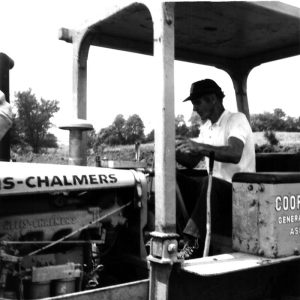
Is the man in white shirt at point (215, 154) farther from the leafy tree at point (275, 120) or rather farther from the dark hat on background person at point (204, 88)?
the leafy tree at point (275, 120)

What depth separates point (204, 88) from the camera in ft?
11.1

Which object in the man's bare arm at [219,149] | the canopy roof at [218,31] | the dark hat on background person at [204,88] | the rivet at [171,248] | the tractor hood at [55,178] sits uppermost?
the canopy roof at [218,31]

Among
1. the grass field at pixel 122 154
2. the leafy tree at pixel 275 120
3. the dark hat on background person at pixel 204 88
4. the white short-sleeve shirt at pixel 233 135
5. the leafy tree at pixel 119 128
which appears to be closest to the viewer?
the white short-sleeve shirt at pixel 233 135

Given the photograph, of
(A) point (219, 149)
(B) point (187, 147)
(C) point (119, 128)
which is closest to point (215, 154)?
(A) point (219, 149)

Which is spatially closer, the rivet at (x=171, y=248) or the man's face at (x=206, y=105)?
the rivet at (x=171, y=248)

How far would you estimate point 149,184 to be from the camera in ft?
10.2

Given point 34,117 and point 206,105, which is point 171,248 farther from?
point 34,117

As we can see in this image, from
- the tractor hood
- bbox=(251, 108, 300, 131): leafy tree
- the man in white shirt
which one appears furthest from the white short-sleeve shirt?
bbox=(251, 108, 300, 131): leafy tree

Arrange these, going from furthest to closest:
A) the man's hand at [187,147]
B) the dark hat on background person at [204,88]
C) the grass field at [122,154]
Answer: the grass field at [122,154] → the dark hat on background person at [204,88] → the man's hand at [187,147]

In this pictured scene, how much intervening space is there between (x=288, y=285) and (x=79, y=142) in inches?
67.8

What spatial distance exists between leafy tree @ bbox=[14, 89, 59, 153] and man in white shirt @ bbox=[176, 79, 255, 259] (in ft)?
214

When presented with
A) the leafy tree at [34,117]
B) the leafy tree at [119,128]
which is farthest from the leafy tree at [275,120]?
the leafy tree at [34,117]

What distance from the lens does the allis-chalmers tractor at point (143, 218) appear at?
7.67 ft

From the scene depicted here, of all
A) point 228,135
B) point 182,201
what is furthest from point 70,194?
point 228,135
